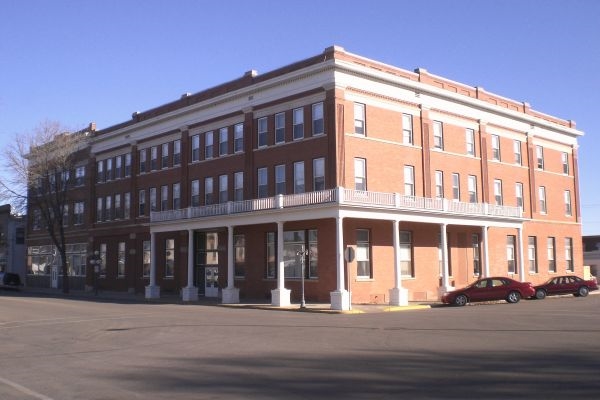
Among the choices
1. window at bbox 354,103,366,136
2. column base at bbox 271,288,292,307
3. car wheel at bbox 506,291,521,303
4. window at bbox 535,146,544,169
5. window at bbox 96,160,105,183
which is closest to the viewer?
column base at bbox 271,288,292,307

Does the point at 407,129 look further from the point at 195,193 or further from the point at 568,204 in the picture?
the point at 568,204

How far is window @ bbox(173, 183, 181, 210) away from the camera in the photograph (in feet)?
142

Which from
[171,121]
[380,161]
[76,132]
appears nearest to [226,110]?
[171,121]

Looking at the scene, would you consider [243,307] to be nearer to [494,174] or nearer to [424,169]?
[424,169]

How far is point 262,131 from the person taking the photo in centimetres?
3684

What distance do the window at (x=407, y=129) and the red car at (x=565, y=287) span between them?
11223 mm

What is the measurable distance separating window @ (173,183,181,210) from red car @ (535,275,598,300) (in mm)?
24120

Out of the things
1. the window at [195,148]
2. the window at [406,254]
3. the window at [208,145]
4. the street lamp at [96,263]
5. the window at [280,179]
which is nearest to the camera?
the window at [406,254]

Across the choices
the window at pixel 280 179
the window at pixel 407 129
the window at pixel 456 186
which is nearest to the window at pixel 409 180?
the window at pixel 407 129

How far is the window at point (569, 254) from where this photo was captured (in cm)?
4756

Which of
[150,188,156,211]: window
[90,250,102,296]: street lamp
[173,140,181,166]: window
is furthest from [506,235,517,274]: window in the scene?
[90,250,102,296]: street lamp

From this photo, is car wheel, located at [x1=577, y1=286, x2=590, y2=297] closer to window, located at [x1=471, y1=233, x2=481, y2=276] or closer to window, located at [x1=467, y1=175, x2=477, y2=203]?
window, located at [x1=471, y1=233, x2=481, y2=276]

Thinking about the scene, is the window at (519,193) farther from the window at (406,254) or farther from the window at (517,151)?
the window at (406,254)

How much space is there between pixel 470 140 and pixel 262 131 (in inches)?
558
